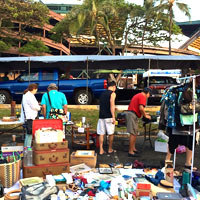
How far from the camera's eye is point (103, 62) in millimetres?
9656

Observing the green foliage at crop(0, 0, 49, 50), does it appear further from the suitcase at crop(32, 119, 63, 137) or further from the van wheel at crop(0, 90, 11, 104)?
the suitcase at crop(32, 119, 63, 137)

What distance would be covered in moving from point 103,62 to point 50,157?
6.29 meters

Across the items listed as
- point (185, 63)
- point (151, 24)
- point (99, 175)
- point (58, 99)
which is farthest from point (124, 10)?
point (99, 175)

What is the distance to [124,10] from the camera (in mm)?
22531

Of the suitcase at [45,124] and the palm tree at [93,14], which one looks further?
the palm tree at [93,14]

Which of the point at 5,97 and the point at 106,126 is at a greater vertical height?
the point at 5,97

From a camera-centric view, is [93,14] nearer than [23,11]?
No

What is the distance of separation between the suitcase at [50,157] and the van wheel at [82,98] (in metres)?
7.87

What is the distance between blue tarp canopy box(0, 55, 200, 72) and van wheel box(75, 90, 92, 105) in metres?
1.68

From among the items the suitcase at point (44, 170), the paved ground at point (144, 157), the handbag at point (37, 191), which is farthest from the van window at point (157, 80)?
the handbag at point (37, 191)

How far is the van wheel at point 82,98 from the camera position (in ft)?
39.0

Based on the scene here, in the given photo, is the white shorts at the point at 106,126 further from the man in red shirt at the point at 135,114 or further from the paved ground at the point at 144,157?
the paved ground at the point at 144,157

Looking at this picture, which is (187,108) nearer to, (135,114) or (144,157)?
(135,114)

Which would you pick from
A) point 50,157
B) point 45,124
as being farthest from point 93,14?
point 50,157
